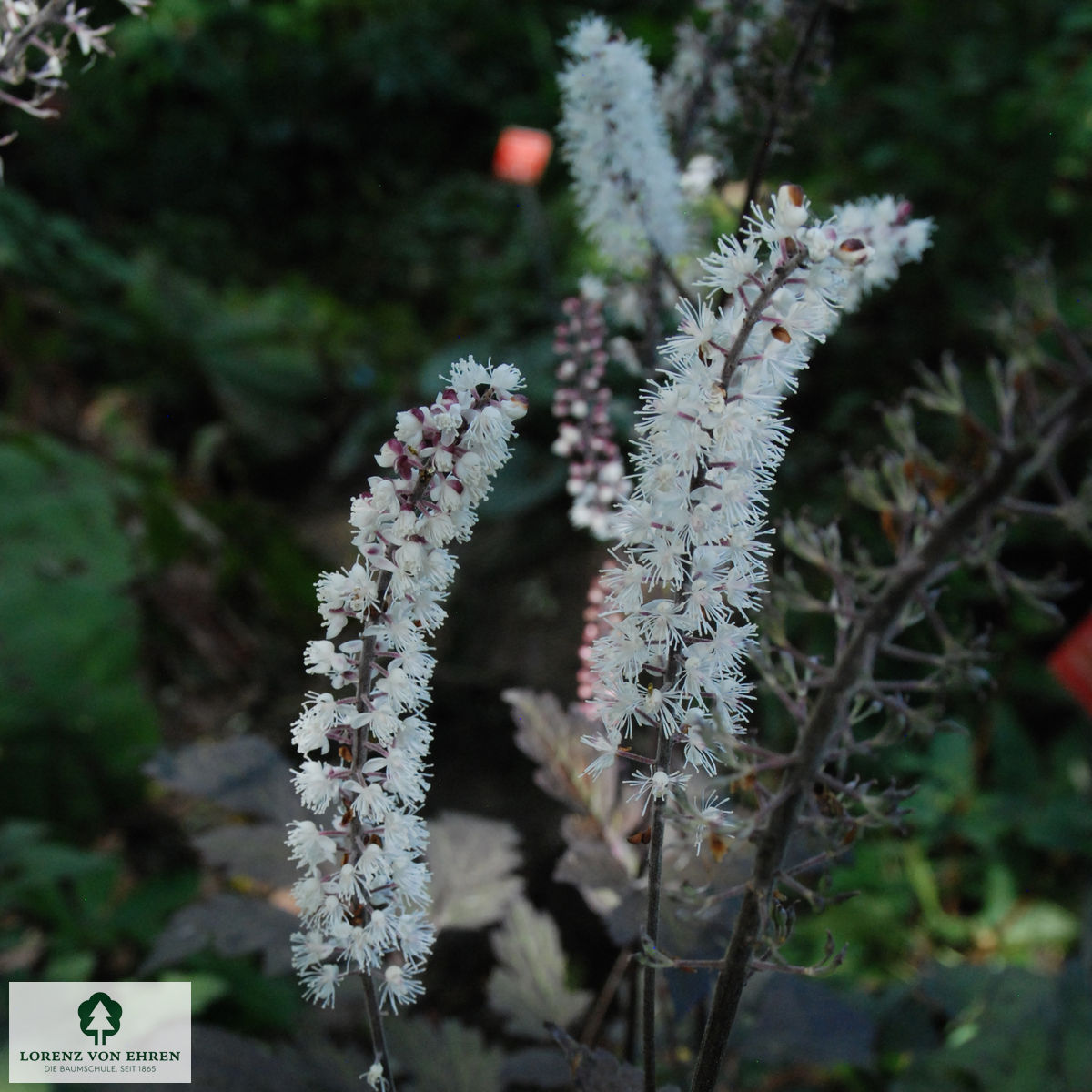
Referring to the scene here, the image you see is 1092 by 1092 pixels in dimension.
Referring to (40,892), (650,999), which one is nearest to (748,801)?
(650,999)

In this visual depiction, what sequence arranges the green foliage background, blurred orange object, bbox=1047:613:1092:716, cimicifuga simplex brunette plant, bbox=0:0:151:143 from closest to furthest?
cimicifuga simplex brunette plant, bbox=0:0:151:143
blurred orange object, bbox=1047:613:1092:716
the green foliage background

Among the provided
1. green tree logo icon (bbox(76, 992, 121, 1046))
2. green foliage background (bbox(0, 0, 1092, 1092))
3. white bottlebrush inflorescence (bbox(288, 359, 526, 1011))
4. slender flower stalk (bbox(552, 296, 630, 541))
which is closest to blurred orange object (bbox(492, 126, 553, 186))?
green foliage background (bbox(0, 0, 1092, 1092))

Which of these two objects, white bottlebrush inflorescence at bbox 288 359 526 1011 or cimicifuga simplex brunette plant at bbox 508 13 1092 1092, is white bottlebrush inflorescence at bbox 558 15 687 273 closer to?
cimicifuga simplex brunette plant at bbox 508 13 1092 1092

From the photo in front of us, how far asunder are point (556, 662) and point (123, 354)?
9.74ft

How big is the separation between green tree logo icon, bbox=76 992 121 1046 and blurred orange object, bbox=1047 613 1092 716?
1.56 m

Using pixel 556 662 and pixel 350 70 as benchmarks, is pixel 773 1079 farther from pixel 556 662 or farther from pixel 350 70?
pixel 350 70

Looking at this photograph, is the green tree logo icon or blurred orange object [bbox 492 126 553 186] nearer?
the green tree logo icon

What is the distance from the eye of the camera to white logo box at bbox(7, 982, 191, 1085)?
138 cm

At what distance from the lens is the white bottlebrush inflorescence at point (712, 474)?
77 centimetres

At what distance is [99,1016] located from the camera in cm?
152

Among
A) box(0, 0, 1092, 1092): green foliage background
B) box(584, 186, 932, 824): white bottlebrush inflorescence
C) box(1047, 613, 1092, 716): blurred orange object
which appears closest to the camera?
box(584, 186, 932, 824): white bottlebrush inflorescence

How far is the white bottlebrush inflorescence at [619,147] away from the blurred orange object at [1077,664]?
86 cm

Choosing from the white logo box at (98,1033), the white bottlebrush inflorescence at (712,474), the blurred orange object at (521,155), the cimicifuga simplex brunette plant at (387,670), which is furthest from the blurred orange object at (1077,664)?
the blurred orange object at (521,155)

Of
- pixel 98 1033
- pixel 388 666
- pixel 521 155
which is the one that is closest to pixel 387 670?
pixel 388 666
